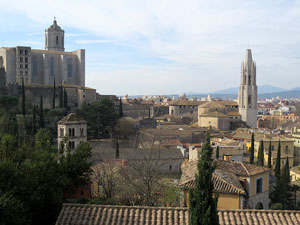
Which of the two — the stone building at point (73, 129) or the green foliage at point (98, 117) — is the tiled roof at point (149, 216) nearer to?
the stone building at point (73, 129)

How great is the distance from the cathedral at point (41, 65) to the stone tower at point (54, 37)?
27.2 feet

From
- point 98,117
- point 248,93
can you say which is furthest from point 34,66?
point 248,93

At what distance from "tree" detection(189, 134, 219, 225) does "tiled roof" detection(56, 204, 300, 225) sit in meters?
1.15

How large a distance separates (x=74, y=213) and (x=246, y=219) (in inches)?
177

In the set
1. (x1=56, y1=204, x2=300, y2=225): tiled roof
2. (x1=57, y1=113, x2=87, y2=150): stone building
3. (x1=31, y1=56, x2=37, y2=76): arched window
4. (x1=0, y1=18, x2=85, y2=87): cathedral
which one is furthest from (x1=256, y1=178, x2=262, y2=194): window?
(x1=31, y1=56, x2=37, y2=76): arched window

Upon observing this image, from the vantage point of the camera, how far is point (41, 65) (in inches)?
2484

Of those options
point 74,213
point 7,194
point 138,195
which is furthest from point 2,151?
point 138,195

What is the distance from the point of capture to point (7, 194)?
920 cm

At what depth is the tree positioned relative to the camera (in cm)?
830

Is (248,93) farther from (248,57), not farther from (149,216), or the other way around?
(149,216)

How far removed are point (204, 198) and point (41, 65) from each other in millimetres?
58869

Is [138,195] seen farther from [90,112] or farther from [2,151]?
[90,112]

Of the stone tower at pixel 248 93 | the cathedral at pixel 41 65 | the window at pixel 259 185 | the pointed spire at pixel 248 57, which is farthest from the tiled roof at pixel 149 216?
the pointed spire at pixel 248 57

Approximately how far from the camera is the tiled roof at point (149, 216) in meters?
9.41
